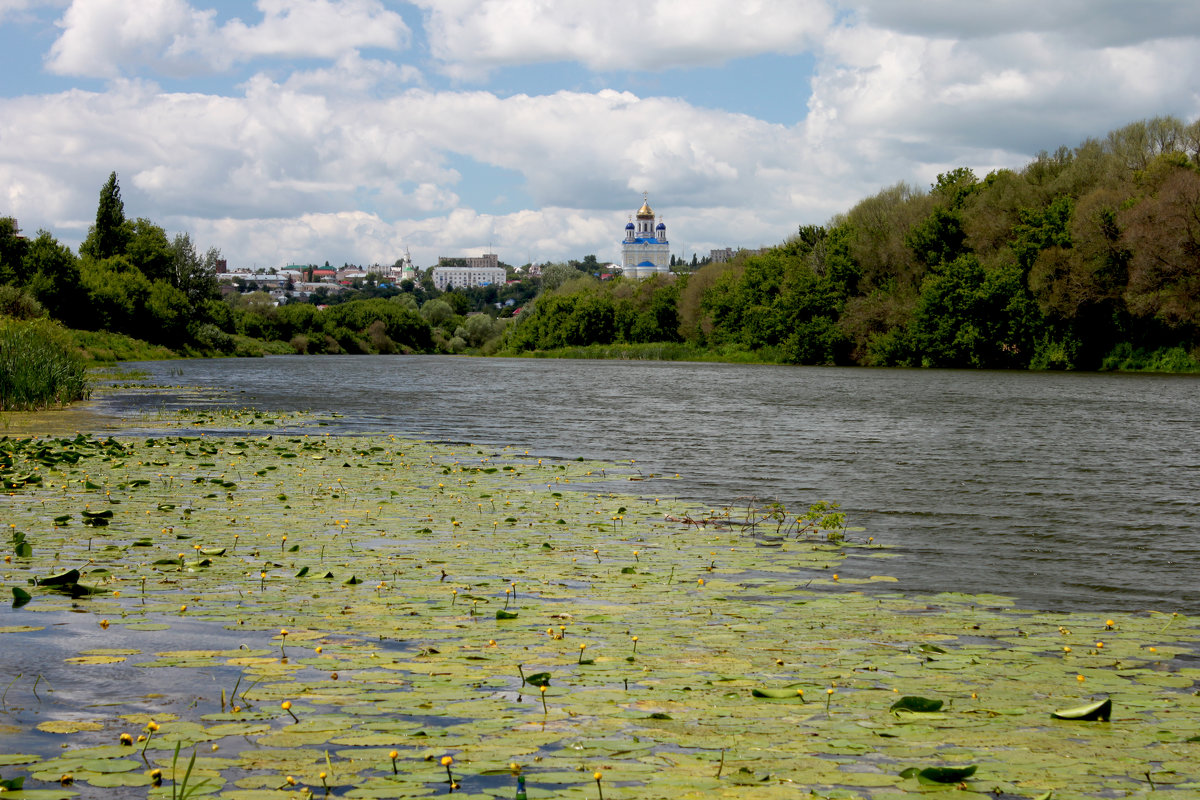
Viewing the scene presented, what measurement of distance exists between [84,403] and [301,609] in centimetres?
3035

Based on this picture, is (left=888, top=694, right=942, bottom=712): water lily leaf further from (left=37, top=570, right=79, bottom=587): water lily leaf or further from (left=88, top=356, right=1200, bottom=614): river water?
(left=37, top=570, right=79, bottom=587): water lily leaf

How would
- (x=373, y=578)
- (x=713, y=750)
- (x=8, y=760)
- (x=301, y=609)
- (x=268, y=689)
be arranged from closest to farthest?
(x=8, y=760) → (x=713, y=750) → (x=268, y=689) → (x=301, y=609) → (x=373, y=578)

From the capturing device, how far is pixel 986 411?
125 feet

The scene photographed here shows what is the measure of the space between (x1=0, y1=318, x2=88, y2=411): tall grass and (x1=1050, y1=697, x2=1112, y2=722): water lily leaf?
29.9 m

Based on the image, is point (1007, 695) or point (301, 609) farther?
point (301, 609)

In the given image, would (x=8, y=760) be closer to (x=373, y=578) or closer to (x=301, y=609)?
(x=301, y=609)

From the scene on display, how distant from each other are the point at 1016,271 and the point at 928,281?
8324 mm

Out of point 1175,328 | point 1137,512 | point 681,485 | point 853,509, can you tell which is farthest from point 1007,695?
point 1175,328

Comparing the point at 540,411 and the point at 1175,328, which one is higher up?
the point at 1175,328

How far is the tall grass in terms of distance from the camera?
29.4m

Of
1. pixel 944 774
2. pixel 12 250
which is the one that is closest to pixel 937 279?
pixel 12 250

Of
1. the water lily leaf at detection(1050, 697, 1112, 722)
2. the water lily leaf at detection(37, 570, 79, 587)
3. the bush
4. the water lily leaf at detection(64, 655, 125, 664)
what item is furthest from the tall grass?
the water lily leaf at detection(1050, 697, 1112, 722)

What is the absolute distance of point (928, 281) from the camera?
84125 millimetres

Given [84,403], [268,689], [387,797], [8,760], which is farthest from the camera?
[84,403]
